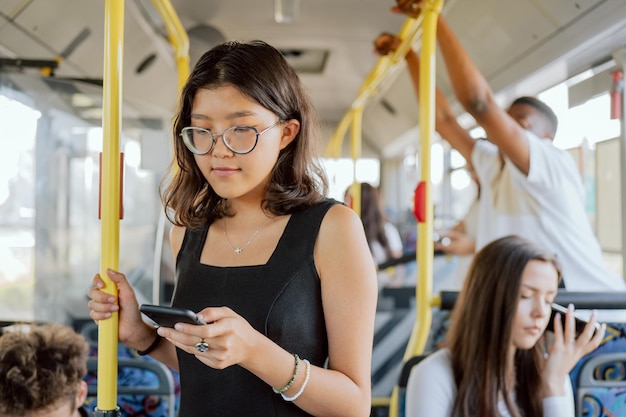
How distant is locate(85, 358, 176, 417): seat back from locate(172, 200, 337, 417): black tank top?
1143 mm

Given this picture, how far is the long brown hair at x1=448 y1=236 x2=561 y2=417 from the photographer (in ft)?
6.38

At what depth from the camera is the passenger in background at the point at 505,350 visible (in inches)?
77.0

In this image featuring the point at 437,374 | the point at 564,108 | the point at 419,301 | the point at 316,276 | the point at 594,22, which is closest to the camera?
the point at 316,276

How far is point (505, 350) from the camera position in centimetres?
196

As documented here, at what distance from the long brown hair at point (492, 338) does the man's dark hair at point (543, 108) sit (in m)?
1.33

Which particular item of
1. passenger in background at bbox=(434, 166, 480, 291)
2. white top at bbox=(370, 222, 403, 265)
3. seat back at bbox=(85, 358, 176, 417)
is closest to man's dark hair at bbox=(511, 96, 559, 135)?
passenger in background at bbox=(434, 166, 480, 291)

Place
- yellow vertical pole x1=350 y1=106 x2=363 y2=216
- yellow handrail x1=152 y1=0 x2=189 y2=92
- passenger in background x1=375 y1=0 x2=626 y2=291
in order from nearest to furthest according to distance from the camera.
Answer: yellow handrail x1=152 y1=0 x2=189 y2=92 → passenger in background x1=375 y1=0 x2=626 y2=291 → yellow vertical pole x1=350 y1=106 x2=363 y2=216

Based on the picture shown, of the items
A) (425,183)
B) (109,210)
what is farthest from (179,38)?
(109,210)

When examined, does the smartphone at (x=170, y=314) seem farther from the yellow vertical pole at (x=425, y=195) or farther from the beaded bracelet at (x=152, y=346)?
the yellow vertical pole at (x=425, y=195)

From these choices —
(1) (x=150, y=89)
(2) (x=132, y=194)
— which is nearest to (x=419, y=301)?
(2) (x=132, y=194)

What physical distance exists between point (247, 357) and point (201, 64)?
0.60m

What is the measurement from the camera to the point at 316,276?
4.23ft

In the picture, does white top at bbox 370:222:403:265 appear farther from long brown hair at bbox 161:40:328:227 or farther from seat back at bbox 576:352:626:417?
long brown hair at bbox 161:40:328:227

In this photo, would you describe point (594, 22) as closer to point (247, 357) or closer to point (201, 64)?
point (201, 64)
